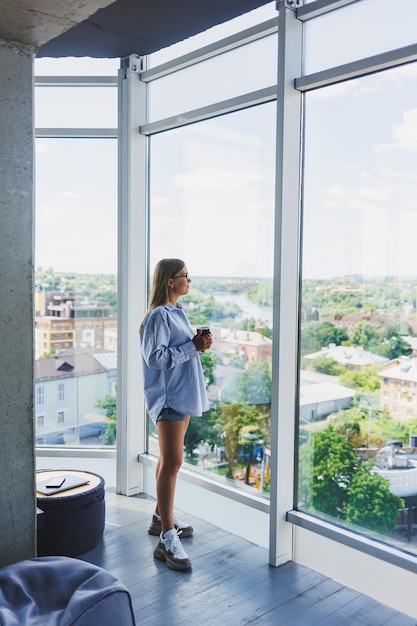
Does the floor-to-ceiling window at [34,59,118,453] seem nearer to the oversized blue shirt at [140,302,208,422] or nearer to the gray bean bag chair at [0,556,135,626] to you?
the oversized blue shirt at [140,302,208,422]

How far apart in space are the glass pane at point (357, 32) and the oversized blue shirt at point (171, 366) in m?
1.64

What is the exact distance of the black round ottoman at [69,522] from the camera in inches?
144

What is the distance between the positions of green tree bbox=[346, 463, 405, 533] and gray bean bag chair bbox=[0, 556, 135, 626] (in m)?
1.49

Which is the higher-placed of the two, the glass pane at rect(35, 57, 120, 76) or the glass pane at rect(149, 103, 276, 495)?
the glass pane at rect(35, 57, 120, 76)

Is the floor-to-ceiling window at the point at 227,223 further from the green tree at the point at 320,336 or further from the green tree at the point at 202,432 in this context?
the green tree at the point at 320,336

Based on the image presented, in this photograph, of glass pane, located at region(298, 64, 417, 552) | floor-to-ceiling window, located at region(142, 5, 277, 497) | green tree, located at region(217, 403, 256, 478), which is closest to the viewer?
glass pane, located at region(298, 64, 417, 552)

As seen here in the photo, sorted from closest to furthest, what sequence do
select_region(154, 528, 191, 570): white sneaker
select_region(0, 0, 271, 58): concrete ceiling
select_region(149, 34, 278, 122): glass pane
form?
1. select_region(0, 0, 271, 58): concrete ceiling
2. select_region(154, 528, 191, 570): white sneaker
3. select_region(149, 34, 278, 122): glass pane

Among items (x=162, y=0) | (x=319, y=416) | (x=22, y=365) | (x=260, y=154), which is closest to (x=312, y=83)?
(x=260, y=154)

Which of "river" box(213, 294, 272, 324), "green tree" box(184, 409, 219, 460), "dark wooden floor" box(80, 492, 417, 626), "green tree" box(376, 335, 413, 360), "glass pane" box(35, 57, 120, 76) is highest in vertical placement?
"glass pane" box(35, 57, 120, 76)

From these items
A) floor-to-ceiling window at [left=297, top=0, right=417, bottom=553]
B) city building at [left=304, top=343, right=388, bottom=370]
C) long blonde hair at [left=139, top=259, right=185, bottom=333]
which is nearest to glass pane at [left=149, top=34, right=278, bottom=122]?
floor-to-ceiling window at [left=297, top=0, right=417, bottom=553]

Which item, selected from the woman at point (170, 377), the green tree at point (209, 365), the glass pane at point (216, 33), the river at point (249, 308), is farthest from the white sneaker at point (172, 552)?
the glass pane at point (216, 33)

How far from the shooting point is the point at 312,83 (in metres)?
3.43

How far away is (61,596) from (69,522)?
138cm

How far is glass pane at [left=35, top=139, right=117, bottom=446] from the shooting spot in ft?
15.9
